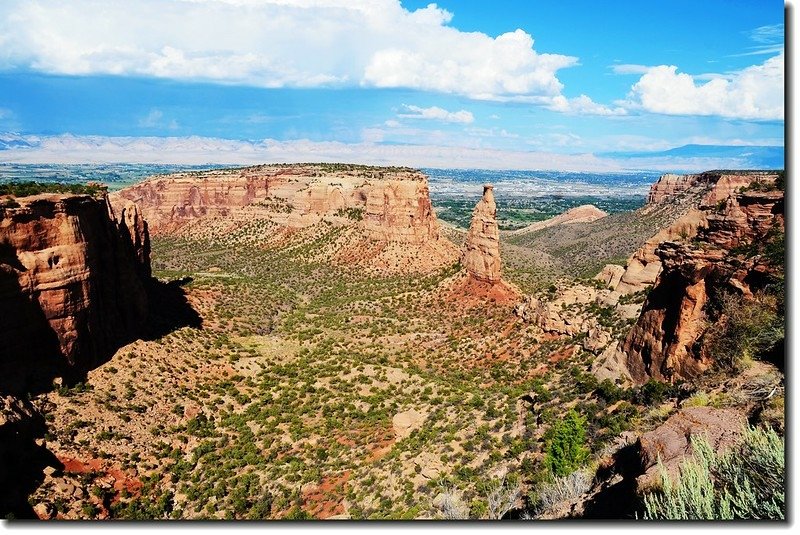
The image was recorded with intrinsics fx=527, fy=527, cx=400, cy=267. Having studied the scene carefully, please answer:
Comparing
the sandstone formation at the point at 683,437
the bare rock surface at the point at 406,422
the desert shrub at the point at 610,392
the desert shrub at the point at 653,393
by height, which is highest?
the sandstone formation at the point at 683,437

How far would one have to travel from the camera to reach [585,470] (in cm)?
1780

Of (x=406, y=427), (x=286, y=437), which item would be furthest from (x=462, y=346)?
(x=286, y=437)

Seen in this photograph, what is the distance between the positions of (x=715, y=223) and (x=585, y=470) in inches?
522

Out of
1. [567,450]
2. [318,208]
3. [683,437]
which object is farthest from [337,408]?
[318,208]

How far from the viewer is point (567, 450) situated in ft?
61.4

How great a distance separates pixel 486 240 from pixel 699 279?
33586mm

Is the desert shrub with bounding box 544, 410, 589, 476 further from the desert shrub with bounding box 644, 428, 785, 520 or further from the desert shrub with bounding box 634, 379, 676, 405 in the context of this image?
the desert shrub with bounding box 644, 428, 785, 520

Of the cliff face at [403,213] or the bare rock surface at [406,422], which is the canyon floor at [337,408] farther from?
the cliff face at [403,213]

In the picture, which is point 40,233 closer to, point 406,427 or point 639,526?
point 406,427

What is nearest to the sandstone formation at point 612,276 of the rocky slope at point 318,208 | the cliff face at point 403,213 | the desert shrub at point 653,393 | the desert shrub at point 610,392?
the desert shrub at point 610,392

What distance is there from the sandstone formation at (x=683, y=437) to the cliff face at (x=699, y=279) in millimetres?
6459

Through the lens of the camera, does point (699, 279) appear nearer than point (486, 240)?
Yes

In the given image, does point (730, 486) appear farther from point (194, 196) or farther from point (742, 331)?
point (194, 196)

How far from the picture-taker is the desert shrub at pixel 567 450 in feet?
59.9
